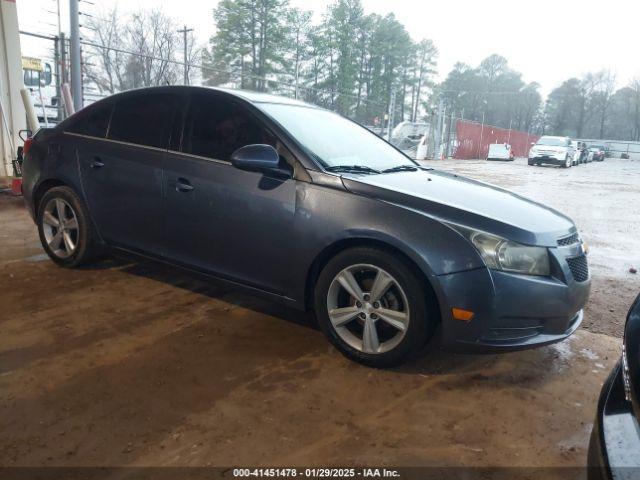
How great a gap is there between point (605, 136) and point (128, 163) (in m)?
102

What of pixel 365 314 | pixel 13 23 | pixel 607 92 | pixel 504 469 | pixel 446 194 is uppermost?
pixel 607 92

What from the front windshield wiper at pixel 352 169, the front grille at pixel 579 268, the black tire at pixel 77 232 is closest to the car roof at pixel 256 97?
the front windshield wiper at pixel 352 169

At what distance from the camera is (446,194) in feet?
10.2

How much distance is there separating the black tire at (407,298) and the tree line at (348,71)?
11.3 metres

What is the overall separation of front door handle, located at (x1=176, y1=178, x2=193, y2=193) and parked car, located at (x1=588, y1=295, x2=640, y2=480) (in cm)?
268

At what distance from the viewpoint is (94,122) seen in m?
4.16

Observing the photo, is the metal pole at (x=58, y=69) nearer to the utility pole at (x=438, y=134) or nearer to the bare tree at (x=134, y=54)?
the bare tree at (x=134, y=54)

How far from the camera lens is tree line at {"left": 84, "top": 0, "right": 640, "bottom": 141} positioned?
20275 millimetres

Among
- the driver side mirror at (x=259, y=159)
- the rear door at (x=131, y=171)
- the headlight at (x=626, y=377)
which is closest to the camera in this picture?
the headlight at (x=626, y=377)

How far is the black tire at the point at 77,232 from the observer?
415 cm

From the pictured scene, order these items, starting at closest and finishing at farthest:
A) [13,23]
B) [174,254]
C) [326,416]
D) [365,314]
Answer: [326,416], [365,314], [174,254], [13,23]

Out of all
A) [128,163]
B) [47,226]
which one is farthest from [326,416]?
[47,226]

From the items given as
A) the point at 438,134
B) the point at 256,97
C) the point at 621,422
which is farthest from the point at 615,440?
the point at 438,134

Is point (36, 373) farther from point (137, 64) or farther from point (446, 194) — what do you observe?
point (137, 64)
